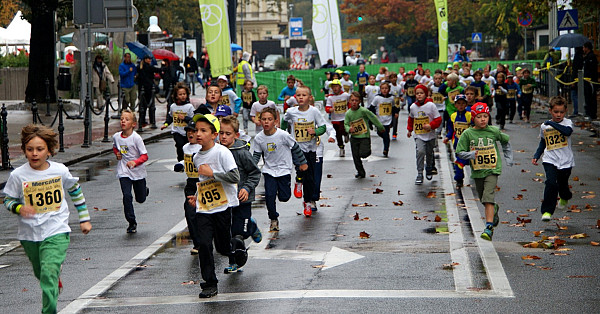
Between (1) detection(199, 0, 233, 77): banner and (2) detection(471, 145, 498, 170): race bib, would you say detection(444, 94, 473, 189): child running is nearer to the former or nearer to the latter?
(2) detection(471, 145, 498, 170): race bib

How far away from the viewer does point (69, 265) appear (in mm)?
9867

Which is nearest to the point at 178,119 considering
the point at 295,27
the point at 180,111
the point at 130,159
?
the point at 180,111

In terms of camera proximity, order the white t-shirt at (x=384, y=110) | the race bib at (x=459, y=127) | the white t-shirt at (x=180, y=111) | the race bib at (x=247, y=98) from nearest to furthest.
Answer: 1. the race bib at (x=459, y=127)
2. the white t-shirt at (x=180, y=111)
3. the white t-shirt at (x=384, y=110)
4. the race bib at (x=247, y=98)

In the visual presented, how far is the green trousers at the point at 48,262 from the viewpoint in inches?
275

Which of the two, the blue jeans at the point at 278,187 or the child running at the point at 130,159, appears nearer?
the blue jeans at the point at 278,187

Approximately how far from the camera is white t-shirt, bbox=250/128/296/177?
11570mm

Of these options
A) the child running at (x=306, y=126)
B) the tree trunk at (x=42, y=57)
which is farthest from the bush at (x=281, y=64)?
the child running at (x=306, y=126)

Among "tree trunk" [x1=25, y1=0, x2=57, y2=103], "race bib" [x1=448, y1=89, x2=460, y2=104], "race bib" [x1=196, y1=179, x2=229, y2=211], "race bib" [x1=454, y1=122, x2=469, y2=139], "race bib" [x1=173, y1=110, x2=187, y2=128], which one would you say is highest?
"tree trunk" [x1=25, y1=0, x2=57, y2=103]

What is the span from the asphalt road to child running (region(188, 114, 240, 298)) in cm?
45

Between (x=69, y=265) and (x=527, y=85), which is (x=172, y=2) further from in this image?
(x=69, y=265)

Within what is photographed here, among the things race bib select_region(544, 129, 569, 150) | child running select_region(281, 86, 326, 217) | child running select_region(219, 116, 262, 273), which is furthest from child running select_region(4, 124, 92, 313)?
race bib select_region(544, 129, 569, 150)

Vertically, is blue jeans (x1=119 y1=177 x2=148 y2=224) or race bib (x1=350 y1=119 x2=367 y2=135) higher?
race bib (x1=350 y1=119 x2=367 y2=135)

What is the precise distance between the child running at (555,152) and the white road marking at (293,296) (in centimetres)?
413

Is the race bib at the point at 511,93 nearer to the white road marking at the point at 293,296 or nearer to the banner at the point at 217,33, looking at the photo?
the banner at the point at 217,33
